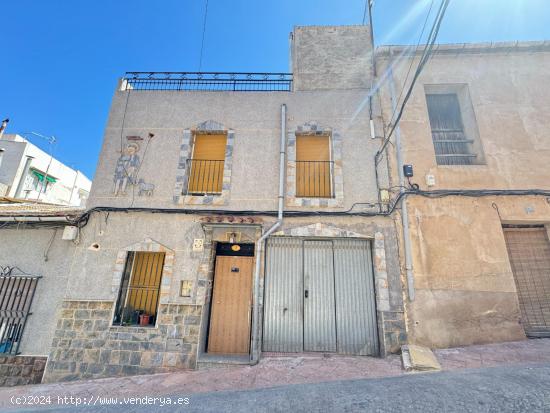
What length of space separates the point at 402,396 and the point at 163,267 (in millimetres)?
4940

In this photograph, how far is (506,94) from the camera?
6664mm

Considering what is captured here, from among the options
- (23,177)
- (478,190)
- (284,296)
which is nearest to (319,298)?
(284,296)

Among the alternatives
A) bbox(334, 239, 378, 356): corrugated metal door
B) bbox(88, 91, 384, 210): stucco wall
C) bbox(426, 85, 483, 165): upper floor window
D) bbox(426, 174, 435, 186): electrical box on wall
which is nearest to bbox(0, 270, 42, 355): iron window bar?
bbox(88, 91, 384, 210): stucco wall

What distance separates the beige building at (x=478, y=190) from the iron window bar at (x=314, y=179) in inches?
74.2

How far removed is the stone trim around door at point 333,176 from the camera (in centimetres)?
604

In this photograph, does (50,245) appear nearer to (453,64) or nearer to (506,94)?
(453,64)

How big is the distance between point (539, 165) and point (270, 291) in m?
6.99

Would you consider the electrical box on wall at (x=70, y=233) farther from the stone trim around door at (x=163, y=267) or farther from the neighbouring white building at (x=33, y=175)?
the neighbouring white building at (x=33, y=175)

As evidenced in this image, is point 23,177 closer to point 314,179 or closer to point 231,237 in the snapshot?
point 231,237

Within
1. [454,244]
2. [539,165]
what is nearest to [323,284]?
[454,244]

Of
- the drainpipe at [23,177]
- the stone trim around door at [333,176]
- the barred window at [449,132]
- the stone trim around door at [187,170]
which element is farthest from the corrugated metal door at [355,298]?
the drainpipe at [23,177]

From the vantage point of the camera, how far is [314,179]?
6492mm

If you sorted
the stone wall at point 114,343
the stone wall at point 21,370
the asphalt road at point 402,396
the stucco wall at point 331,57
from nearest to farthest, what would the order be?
the asphalt road at point 402,396
the stone wall at point 114,343
the stone wall at point 21,370
the stucco wall at point 331,57

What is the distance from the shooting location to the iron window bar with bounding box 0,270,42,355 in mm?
5484
